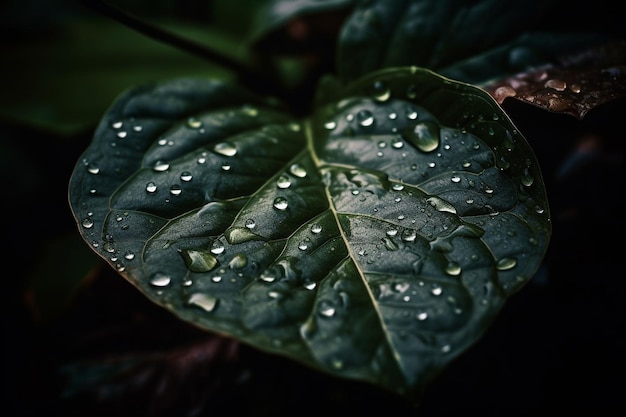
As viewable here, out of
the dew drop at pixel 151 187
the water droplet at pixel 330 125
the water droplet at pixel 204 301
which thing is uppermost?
the dew drop at pixel 151 187

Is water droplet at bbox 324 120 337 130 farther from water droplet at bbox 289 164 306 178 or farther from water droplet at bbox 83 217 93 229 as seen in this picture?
water droplet at bbox 83 217 93 229

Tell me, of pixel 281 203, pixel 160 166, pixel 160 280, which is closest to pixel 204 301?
pixel 160 280

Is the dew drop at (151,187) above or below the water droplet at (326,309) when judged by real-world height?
above

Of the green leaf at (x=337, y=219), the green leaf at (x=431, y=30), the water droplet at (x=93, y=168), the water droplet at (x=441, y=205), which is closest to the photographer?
the green leaf at (x=337, y=219)

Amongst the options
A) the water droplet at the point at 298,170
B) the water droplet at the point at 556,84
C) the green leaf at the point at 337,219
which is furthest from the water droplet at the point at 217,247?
the water droplet at the point at 556,84

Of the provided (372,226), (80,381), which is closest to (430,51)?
(372,226)

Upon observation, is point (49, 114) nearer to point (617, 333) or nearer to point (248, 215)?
point (248, 215)

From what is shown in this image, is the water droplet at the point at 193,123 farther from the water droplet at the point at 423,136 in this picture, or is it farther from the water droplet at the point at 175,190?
the water droplet at the point at 423,136
